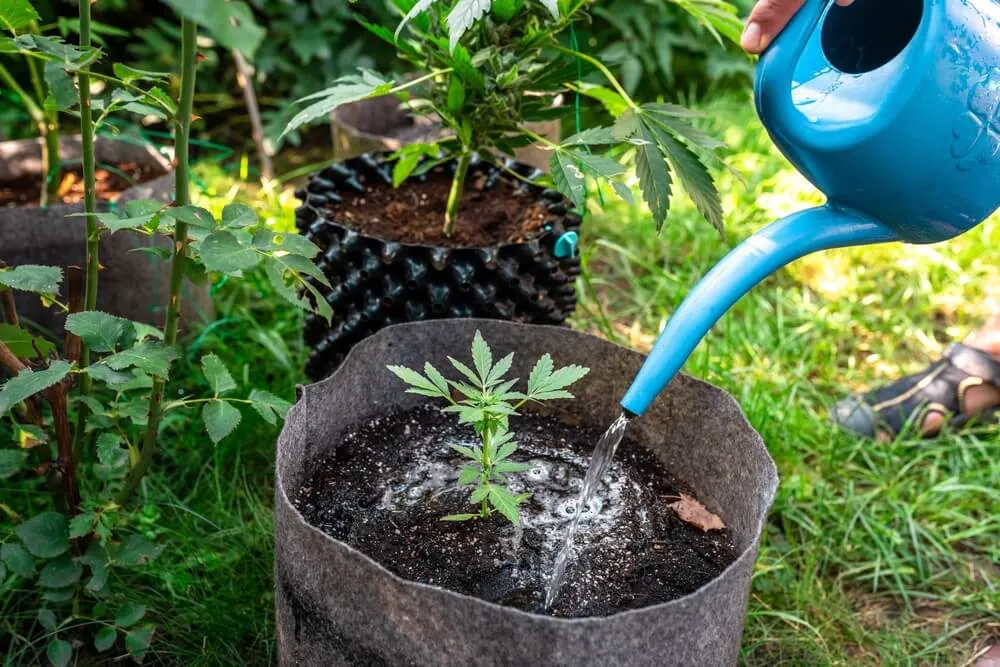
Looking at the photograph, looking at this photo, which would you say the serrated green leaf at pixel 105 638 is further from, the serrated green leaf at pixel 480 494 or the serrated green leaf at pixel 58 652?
the serrated green leaf at pixel 480 494

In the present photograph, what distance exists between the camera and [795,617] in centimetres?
163

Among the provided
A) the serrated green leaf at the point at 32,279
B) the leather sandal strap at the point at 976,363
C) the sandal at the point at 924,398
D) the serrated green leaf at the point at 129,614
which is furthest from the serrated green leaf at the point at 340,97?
the leather sandal strap at the point at 976,363

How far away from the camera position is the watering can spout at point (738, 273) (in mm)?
1200

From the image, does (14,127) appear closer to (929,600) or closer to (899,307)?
(899,307)

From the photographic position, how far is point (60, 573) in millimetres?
1415

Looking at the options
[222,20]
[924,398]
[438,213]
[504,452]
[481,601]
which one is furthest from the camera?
[924,398]

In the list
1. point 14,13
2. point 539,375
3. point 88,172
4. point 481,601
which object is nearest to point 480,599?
point 481,601

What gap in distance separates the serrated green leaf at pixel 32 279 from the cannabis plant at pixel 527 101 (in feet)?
1.25

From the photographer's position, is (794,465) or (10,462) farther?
(794,465)

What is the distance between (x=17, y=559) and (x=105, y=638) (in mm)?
161

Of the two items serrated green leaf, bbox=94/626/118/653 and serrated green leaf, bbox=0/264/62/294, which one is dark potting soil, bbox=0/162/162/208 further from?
serrated green leaf, bbox=94/626/118/653

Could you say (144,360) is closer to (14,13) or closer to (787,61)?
(14,13)

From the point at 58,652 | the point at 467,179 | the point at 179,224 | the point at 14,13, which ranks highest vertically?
the point at 14,13

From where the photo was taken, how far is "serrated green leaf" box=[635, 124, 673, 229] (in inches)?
55.8
